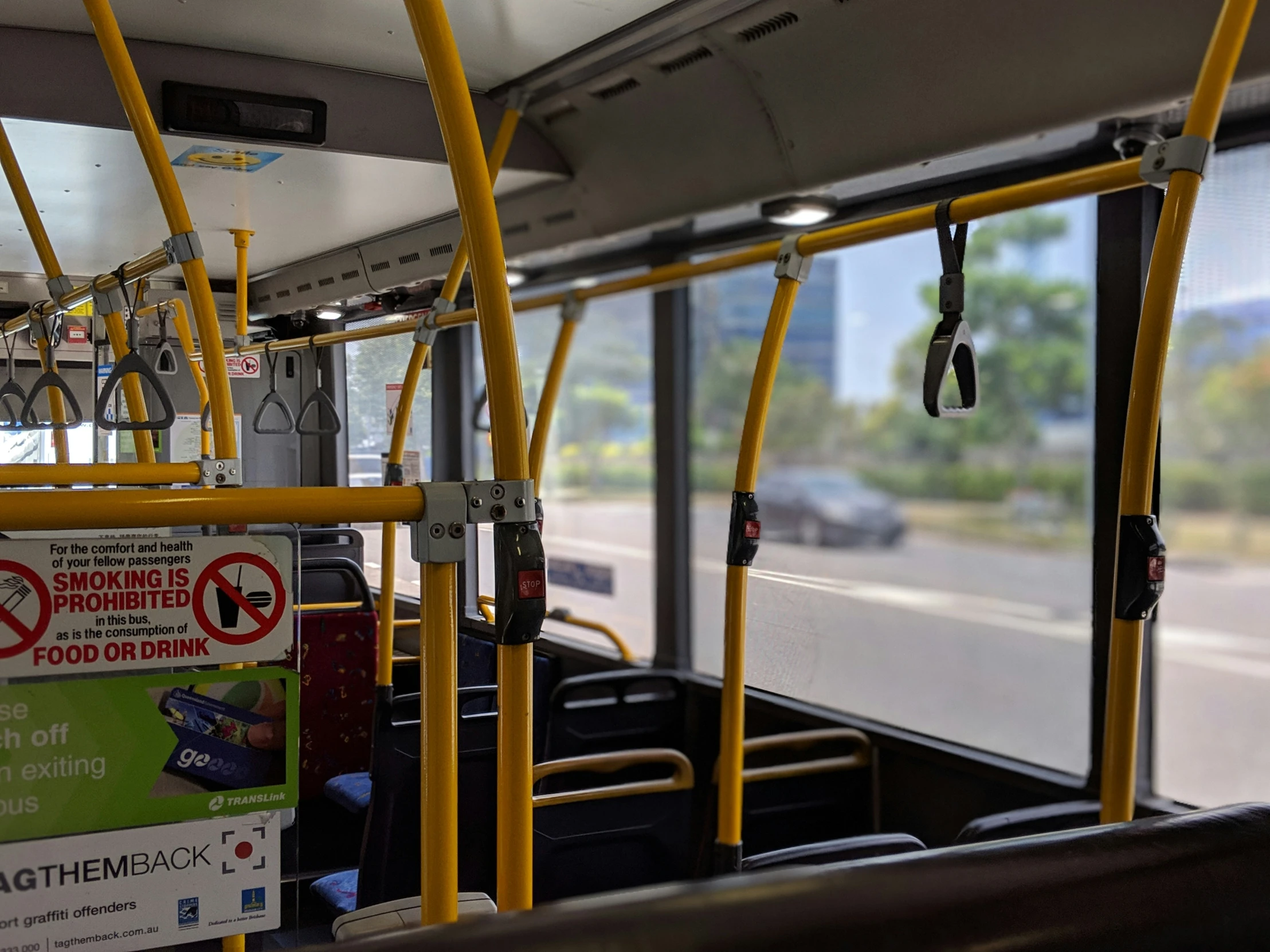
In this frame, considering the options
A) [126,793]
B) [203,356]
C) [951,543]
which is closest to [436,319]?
[203,356]

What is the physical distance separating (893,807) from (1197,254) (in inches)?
64.7

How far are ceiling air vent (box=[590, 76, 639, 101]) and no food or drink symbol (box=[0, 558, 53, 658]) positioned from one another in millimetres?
1538

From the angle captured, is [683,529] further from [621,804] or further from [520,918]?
[520,918]

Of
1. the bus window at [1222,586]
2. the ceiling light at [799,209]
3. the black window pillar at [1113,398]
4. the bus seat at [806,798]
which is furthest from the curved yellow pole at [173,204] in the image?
the bus window at [1222,586]

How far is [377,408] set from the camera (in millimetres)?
1755

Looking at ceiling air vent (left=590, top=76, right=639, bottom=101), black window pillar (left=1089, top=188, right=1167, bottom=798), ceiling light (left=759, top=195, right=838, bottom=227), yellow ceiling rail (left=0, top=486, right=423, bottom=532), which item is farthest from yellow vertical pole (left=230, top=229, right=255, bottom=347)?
black window pillar (left=1089, top=188, right=1167, bottom=798)

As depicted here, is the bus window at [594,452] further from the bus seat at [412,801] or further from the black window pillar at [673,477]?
the bus seat at [412,801]

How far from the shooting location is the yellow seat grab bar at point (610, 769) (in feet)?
Result: 6.59

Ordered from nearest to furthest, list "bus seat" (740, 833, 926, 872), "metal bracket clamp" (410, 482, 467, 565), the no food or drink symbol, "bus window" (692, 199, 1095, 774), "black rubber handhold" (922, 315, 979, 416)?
the no food or drink symbol < "metal bracket clamp" (410, 482, 467, 565) < "black rubber handhold" (922, 315, 979, 416) < "bus seat" (740, 833, 926, 872) < "bus window" (692, 199, 1095, 774)

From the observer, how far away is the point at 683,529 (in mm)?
3902

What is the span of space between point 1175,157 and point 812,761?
2.04m

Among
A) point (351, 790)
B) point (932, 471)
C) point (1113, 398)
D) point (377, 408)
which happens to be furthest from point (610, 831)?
point (932, 471)

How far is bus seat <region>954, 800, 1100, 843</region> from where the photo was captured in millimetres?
2217

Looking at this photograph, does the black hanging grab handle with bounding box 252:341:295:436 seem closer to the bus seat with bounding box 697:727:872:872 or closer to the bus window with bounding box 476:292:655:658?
the bus window with bounding box 476:292:655:658
